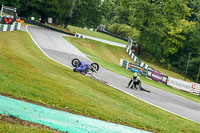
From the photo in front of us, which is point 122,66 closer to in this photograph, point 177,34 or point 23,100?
point 177,34

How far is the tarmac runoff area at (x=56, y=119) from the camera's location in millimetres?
9074

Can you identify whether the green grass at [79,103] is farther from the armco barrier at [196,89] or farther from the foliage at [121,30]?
the foliage at [121,30]

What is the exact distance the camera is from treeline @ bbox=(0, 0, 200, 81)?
52.3m

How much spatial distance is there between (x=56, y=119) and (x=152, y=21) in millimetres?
45467

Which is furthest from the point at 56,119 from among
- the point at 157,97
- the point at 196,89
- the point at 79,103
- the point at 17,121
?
the point at 196,89

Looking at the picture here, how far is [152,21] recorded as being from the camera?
173ft

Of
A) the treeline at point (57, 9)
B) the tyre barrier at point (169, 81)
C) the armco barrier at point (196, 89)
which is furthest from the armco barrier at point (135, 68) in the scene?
the treeline at point (57, 9)

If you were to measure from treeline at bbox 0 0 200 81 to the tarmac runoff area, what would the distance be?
3918 cm

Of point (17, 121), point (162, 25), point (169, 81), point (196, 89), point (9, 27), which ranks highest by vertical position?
point (162, 25)

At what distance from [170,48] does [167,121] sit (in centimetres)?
5069

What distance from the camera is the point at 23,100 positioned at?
1081 centimetres

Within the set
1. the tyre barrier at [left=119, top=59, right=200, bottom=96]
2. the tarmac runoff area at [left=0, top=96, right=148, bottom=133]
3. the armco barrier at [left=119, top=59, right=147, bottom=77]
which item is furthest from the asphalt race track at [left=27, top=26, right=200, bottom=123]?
the armco barrier at [left=119, top=59, right=147, bottom=77]

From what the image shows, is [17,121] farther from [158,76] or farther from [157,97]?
[158,76]

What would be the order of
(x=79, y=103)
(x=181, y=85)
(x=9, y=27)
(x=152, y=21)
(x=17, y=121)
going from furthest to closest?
(x=152, y=21)
(x=9, y=27)
(x=181, y=85)
(x=79, y=103)
(x=17, y=121)
